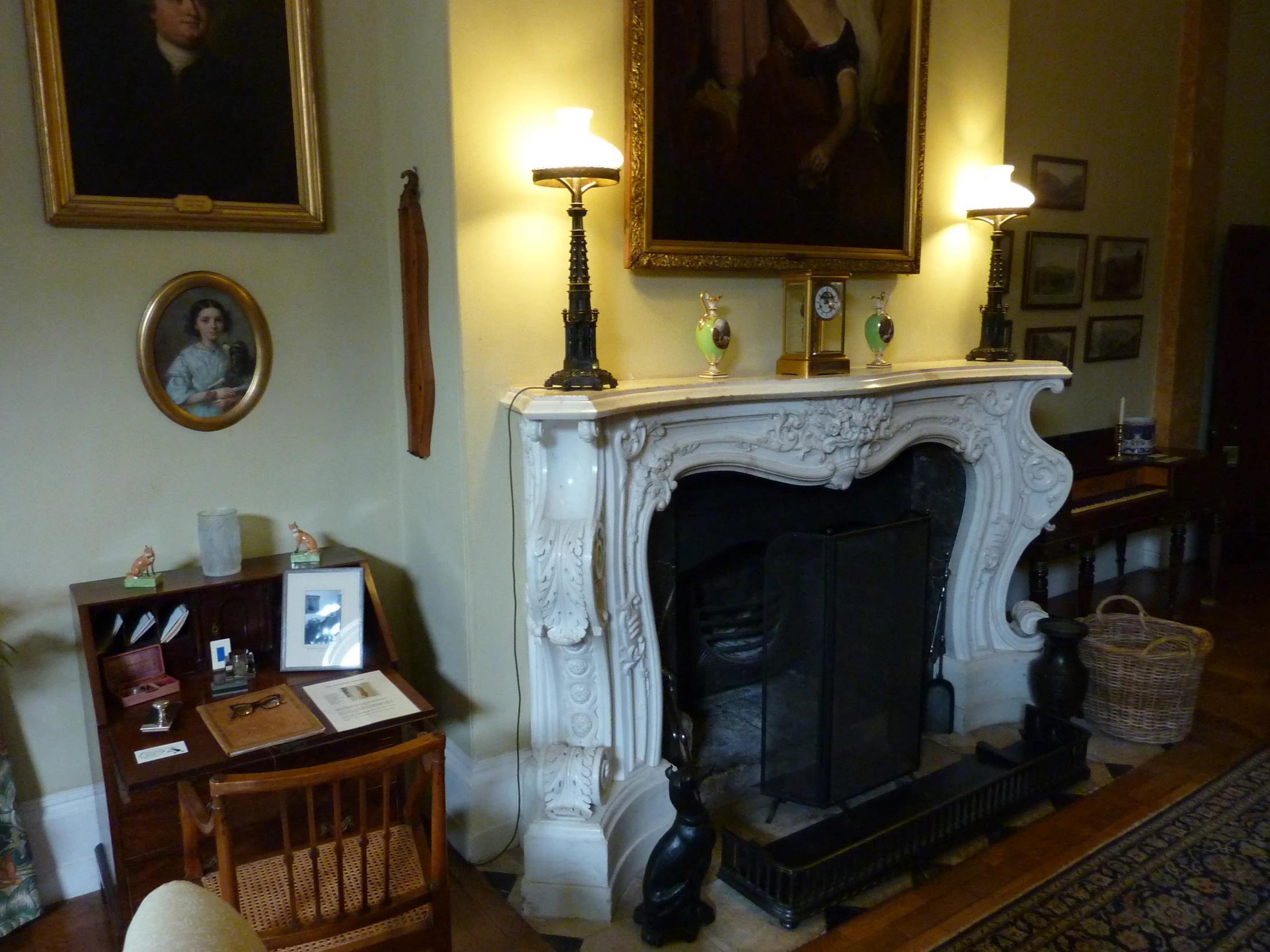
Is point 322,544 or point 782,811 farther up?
point 322,544

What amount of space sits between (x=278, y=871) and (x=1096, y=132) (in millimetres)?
4368

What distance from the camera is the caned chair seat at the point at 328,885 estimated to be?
1.63 m

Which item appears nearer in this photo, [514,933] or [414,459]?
[514,933]

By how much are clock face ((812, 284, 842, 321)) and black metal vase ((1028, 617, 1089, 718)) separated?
1.34 meters

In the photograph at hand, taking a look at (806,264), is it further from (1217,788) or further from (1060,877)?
(1217,788)

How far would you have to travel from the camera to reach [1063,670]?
10.2 feet

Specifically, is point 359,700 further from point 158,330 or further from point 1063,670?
point 1063,670

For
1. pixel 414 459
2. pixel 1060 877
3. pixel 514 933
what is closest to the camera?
pixel 514 933

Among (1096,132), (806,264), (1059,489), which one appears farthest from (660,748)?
(1096,132)

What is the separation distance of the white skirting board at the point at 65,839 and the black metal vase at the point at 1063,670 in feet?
9.30

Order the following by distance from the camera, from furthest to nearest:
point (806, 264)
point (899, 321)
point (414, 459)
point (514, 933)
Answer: point (899, 321) < point (806, 264) < point (414, 459) < point (514, 933)

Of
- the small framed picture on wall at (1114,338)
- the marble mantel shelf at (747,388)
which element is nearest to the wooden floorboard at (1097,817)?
the small framed picture on wall at (1114,338)

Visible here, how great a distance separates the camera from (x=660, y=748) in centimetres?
255

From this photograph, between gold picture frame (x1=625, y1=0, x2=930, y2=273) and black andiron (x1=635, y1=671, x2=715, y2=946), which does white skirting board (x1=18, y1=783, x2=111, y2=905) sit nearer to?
black andiron (x1=635, y1=671, x2=715, y2=946)
